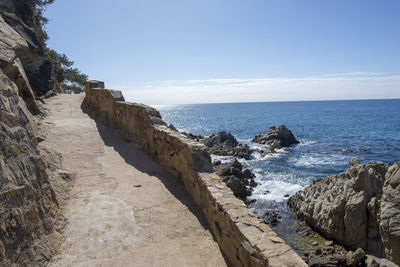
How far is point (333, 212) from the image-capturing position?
12.4 meters

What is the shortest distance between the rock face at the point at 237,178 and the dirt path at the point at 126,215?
9935 mm

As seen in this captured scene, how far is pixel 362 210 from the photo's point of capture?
11.5 meters

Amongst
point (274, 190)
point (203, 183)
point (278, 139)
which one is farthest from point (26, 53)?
point (278, 139)

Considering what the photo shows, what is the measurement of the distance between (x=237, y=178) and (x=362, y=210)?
28.6ft

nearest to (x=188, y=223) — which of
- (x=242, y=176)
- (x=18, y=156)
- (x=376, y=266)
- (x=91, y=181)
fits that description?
(x=91, y=181)

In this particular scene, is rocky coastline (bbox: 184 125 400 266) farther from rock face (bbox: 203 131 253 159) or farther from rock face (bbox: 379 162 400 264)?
rock face (bbox: 203 131 253 159)

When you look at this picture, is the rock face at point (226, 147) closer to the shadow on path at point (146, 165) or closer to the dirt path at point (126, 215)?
the shadow on path at point (146, 165)

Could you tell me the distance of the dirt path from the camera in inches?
186

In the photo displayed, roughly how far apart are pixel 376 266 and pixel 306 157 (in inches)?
775

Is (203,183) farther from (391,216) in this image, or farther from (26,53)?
(26,53)

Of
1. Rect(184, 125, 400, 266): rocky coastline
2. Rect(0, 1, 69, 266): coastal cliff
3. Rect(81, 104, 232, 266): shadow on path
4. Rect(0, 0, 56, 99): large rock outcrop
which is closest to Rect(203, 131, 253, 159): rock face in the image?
Rect(184, 125, 400, 266): rocky coastline

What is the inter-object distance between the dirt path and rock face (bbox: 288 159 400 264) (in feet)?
25.6

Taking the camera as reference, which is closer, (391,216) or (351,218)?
(391,216)

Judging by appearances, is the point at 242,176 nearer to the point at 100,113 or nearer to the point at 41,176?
the point at 100,113
